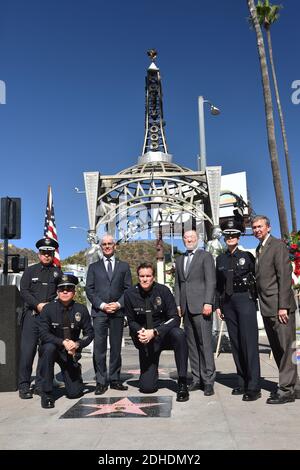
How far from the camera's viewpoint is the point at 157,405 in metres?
4.73

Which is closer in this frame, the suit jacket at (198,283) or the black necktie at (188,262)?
the suit jacket at (198,283)

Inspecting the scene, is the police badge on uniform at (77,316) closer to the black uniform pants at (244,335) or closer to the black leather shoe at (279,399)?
the black uniform pants at (244,335)

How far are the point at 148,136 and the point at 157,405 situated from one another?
24.6 metres

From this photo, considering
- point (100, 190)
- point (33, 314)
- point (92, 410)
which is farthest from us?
point (100, 190)

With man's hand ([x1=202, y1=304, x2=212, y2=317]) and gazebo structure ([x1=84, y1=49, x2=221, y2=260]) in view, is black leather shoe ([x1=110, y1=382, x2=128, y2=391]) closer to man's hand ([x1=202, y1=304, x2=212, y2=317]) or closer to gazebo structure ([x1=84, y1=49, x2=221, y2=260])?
man's hand ([x1=202, y1=304, x2=212, y2=317])

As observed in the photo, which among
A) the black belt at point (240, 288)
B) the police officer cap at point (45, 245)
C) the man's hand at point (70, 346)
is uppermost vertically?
the police officer cap at point (45, 245)

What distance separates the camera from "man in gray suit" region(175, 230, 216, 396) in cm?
539

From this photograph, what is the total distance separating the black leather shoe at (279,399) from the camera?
4.69 meters

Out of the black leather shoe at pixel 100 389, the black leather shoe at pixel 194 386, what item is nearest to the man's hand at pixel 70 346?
the black leather shoe at pixel 100 389

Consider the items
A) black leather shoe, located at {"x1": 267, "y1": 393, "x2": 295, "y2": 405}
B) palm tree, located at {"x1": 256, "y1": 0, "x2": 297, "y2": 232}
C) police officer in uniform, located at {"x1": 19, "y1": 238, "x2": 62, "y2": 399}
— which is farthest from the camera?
palm tree, located at {"x1": 256, "y1": 0, "x2": 297, "y2": 232}

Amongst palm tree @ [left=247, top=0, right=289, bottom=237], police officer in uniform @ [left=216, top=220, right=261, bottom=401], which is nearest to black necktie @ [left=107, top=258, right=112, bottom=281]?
police officer in uniform @ [left=216, top=220, right=261, bottom=401]

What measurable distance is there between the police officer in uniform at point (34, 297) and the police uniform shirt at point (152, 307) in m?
1.07
